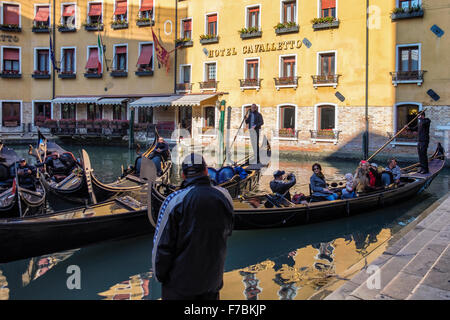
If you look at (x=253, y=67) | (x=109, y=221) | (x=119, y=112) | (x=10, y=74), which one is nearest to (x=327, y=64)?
(x=253, y=67)

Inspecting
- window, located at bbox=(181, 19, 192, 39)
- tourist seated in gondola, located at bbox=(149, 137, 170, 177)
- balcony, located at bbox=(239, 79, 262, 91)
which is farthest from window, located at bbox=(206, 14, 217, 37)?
tourist seated in gondola, located at bbox=(149, 137, 170, 177)

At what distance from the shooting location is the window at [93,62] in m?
19.4

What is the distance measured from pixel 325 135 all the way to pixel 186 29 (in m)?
7.96

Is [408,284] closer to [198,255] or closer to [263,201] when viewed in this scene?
[198,255]

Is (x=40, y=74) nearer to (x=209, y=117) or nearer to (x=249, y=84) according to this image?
(x=209, y=117)

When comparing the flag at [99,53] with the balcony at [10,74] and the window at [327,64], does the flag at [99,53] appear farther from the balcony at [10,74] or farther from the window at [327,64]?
the window at [327,64]

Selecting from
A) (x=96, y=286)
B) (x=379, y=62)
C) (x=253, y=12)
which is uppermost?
(x=253, y=12)

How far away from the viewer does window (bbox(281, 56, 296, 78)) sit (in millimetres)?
15953

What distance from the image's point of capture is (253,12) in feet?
54.9

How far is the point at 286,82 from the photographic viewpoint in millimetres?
15906

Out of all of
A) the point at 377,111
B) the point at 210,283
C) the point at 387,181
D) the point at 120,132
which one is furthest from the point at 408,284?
the point at 120,132

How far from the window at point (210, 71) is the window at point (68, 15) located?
23.6 ft

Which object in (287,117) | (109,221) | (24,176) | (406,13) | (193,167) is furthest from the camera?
(287,117)
